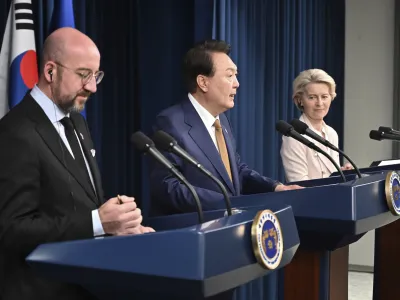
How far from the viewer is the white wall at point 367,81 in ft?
18.1

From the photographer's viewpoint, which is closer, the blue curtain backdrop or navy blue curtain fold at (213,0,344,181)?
the blue curtain backdrop

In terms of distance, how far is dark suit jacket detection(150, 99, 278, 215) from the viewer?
231cm

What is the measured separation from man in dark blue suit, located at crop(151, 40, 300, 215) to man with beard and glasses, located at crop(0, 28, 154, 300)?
0.51m

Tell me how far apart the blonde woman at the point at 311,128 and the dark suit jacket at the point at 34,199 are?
4.64 ft

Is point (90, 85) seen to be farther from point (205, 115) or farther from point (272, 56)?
point (272, 56)

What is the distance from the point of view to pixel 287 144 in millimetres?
3055

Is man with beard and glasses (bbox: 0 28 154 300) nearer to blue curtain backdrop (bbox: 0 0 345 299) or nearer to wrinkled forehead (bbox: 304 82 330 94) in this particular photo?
blue curtain backdrop (bbox: 0 0 345 299)

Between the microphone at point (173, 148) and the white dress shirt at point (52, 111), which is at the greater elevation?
the white dress shirt at point (52, 111)

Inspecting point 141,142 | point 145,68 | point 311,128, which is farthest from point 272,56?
point 141,142

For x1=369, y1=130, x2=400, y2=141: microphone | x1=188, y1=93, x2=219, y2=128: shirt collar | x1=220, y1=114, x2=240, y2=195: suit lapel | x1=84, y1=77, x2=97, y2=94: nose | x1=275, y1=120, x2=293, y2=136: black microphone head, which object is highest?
x1=84, y1=77, x2=97, y2=94: nose

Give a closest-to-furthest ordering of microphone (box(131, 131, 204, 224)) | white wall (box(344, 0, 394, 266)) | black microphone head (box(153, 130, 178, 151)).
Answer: microphone (box(131, 131, 204, 224)) → black microphone head (box(153, 130, 178, 151)) → white wall (box(344, 0, 394, 266))

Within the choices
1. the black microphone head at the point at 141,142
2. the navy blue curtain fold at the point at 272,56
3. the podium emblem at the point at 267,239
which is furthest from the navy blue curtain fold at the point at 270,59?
the podium emblem at the point at 267,239

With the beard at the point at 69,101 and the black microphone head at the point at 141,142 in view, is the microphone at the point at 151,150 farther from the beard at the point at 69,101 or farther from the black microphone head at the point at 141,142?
the beard at the point at 69,101

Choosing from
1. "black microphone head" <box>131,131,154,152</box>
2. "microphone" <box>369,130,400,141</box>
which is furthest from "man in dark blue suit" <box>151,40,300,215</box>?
"black microphone head" <box>131,131,154,152</box>
